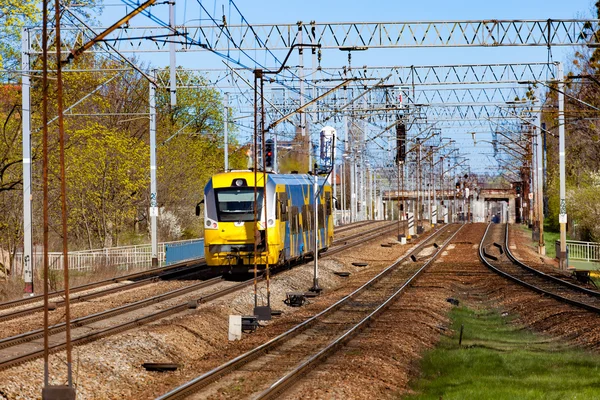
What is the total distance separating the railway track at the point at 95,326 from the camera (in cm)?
1533

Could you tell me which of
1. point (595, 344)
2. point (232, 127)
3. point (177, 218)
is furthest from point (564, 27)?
point (232, 127)

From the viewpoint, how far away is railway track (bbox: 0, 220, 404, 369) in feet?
50.3

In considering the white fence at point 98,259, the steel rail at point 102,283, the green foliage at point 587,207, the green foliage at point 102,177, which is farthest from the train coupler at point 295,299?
the green foliage at point 587,207

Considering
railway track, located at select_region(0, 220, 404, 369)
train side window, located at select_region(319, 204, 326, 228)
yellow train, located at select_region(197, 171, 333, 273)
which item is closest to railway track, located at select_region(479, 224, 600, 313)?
train side window, located at select_region(319, 204, 326, 228)

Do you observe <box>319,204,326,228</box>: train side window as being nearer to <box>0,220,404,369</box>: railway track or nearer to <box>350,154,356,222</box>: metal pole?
<box>0,220,404,369</box>: railway track

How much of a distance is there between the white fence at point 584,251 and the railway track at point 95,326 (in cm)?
2787

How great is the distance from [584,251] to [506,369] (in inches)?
1595

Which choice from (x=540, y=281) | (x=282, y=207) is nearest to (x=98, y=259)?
(x=282, y=207)

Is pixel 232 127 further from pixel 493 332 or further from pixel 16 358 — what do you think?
pixel 16 358

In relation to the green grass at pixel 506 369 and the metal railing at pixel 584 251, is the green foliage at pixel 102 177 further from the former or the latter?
the green grass at pixel 506 369

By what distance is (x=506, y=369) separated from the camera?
14.2 meters

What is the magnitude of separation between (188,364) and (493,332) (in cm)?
732

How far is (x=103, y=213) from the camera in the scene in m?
45.4

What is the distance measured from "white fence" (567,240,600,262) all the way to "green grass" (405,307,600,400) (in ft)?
104
